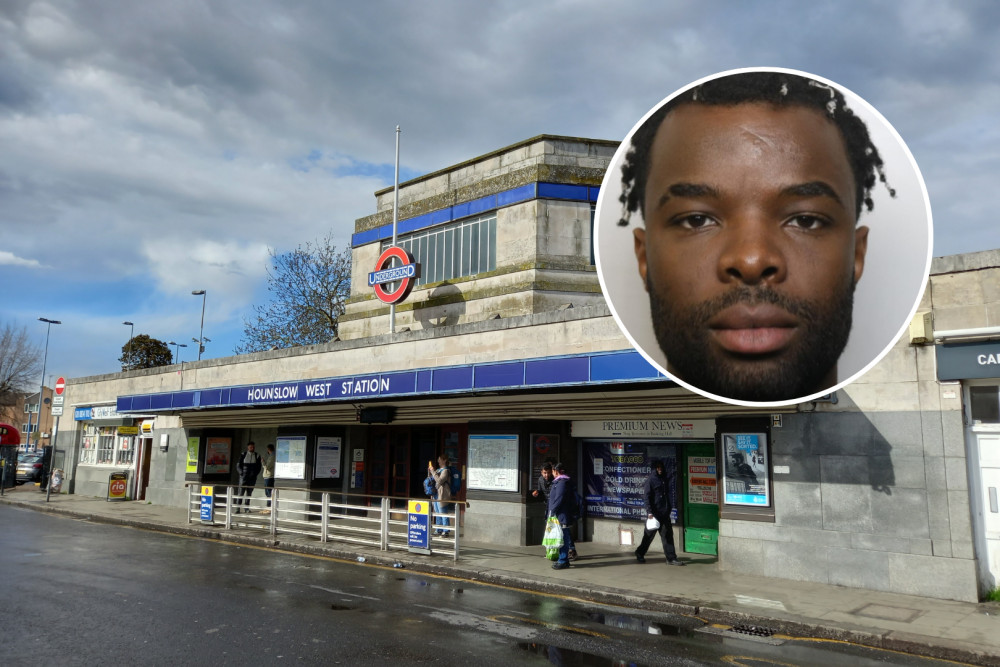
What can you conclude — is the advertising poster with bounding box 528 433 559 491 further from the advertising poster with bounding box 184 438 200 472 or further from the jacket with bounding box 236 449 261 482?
the advertising poster with bounding box 184 438 200 472

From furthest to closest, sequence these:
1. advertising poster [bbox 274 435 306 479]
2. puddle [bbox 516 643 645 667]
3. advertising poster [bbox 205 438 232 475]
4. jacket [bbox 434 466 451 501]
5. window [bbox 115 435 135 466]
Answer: window [bbox 115 435 135 466] < advertising poster [bbox 205 438 232 475] < advertising poster [bbox 274 435 306 479] < jacket [bbox 434 466 451 501] < puddle [bbox 516 643 645 667]

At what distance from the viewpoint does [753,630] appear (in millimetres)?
9016

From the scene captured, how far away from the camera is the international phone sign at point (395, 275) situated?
22498 mm

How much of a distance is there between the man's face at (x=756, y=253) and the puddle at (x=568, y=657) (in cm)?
338

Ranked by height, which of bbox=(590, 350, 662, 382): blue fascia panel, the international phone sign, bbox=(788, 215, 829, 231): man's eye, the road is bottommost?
the road

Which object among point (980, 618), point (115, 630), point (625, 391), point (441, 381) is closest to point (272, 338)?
point (441, 381)

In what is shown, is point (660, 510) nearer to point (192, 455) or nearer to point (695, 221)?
point (695, 221)

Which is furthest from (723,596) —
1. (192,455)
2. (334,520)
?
(192,455)

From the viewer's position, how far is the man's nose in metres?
4.97

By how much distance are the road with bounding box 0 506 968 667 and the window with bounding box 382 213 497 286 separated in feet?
43.1

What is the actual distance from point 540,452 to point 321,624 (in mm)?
7742

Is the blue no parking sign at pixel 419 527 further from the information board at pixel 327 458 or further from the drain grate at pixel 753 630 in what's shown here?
the information board at pixel 327 458

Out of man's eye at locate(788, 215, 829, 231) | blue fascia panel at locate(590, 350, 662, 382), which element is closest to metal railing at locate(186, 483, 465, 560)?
→ blue fascia panel at locate(590, 350, 662, 382)

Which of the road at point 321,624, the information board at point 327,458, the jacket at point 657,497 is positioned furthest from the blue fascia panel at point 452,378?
the information board at point 327,458
